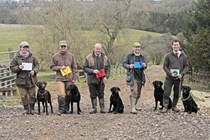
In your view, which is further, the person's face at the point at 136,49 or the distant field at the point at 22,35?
the distant field at the point at 22,35

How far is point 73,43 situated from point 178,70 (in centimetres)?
2372

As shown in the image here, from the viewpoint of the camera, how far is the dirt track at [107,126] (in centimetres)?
734

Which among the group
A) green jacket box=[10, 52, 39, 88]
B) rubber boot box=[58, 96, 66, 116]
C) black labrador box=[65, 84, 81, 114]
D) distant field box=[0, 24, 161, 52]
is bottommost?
rubber boot box=[58, 96, 66, 116]

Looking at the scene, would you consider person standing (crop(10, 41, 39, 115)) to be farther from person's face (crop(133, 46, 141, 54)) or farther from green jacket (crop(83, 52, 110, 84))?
person's face (crop(133, 46, 141, 54))

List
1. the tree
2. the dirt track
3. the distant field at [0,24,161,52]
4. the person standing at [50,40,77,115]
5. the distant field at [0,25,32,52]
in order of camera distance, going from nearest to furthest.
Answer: the dirt track → the person standing at [50,40,77,115] → the tree → the distant field at [0,24,161,52] → the distant field at [0,25,32,52]

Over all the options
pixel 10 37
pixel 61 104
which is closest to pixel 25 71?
pixel 61 104

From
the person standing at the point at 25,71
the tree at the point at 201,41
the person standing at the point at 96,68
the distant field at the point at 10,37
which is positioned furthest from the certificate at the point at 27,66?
the distant field at the point at 10,37

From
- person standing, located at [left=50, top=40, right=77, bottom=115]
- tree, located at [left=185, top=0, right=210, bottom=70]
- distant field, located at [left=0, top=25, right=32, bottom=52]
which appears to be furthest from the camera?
distant field, located at [left=0, top=25, right=32, bottom=52]

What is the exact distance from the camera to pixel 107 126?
26.8ft

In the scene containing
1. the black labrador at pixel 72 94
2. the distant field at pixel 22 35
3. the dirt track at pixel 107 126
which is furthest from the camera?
the distant field at pixel 22 35

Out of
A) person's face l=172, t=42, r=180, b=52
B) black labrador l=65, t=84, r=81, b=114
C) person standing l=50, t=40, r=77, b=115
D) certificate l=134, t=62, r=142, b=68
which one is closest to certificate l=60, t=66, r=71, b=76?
person standing l=50, t=40, r=77, b=115

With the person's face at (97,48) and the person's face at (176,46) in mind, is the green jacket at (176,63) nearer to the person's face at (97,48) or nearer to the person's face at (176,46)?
the person's face at (176,46)

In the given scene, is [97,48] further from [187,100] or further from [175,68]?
[187,100]

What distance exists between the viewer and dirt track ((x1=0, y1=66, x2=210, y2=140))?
7.34 meters
